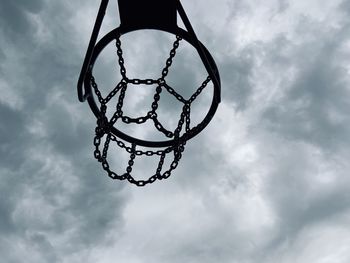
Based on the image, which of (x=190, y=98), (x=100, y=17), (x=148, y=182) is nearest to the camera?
(x=100, y=17)

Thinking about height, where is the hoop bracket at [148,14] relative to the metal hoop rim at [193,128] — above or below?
above

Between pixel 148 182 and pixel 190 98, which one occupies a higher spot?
pixel 190 98

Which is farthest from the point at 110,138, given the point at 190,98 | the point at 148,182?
the point at 190,98

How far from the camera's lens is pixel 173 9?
214 inches

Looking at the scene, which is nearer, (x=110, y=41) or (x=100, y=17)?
(x=100, y=17)

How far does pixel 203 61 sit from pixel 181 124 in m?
0.78

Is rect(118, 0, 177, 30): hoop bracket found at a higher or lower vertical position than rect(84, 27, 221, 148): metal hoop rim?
higher

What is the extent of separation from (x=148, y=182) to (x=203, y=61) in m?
1.54

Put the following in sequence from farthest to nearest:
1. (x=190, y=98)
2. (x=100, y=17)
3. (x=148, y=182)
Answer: (x=190, y=98) → (x=148, y=182) → (x=100, y=17)

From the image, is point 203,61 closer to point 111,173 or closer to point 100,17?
point 100,17

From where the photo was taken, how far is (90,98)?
5.47 m

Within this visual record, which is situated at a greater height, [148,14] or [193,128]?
[148,14]

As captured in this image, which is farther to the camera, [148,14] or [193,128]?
[193,128]

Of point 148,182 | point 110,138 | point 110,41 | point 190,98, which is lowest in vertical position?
point 148,182
